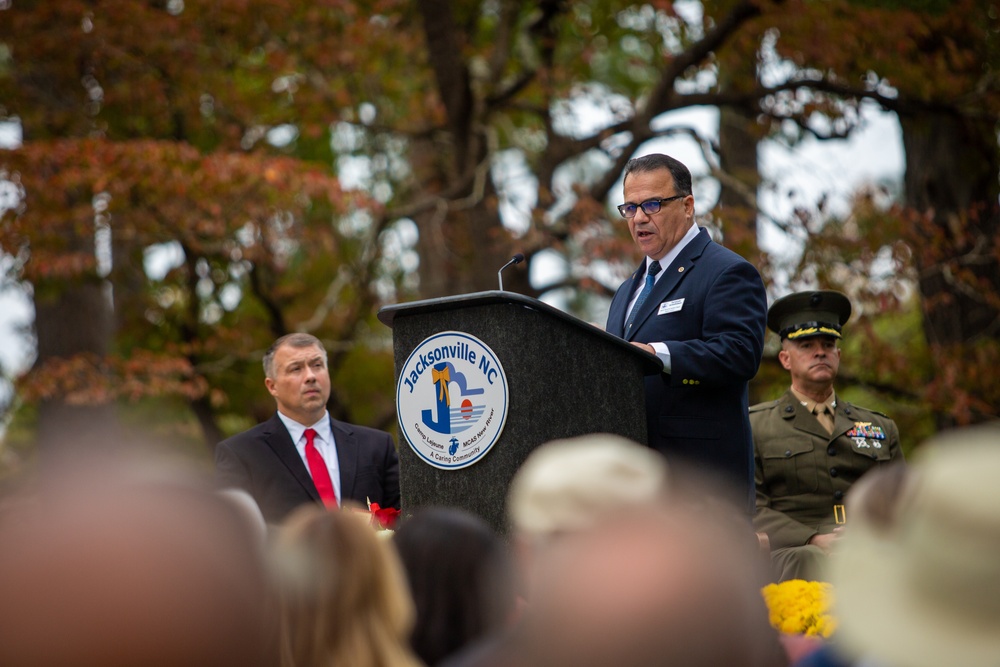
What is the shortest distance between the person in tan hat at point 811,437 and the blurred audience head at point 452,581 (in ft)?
9.61

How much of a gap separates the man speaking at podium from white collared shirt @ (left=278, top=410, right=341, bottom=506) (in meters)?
1.88

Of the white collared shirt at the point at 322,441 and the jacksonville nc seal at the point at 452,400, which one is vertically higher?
the jacksonville nc seal at the point at 452,400

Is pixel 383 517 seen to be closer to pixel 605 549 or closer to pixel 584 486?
pixel 584 486

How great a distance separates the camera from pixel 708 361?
11.4ft

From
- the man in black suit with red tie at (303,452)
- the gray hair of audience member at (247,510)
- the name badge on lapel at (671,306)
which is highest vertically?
the name badge on lapel at (671,306)

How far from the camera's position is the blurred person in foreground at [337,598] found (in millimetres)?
1740

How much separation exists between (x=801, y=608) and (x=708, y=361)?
2.64 ft

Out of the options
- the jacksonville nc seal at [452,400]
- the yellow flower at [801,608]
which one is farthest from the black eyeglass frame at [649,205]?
the yellow flower at [801,608]

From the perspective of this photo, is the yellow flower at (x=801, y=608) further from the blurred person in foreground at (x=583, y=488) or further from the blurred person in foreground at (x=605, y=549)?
the blurred person in foreground at (x=583, y=488)

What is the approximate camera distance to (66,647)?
144 cm

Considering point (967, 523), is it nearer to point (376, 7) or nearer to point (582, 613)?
point (582, 613)

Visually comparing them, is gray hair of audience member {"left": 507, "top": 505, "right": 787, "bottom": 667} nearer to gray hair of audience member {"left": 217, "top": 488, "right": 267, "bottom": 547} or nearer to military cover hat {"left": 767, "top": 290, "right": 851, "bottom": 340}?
gray hair of audience member {"left": 217, "top": 488, "right": 267, "bottom": 547}

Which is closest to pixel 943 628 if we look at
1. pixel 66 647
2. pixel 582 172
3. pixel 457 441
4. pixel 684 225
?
pixel 66 647

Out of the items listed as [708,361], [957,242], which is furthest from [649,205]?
[957,242]
